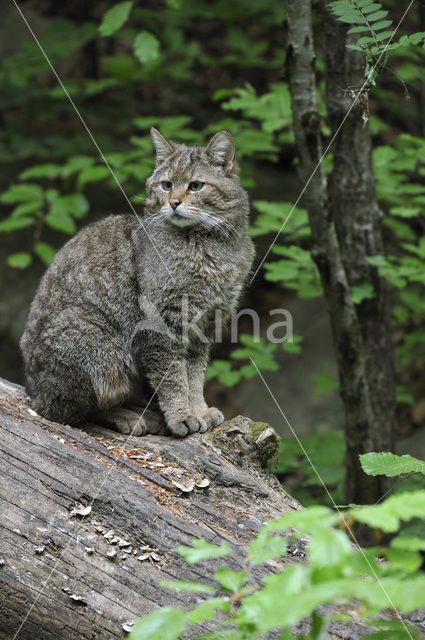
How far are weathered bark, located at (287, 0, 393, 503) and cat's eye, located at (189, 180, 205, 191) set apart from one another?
661 millimetres

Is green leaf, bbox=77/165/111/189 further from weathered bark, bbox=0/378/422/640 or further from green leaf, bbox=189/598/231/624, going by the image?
green leaf, bbox=189/598/231/624

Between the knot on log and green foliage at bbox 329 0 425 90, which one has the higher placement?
green foliage at bbox 329 0 425 90

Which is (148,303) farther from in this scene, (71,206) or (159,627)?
(159,627)

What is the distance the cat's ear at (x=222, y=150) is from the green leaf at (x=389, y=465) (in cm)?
235

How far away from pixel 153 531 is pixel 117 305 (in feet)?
4.87

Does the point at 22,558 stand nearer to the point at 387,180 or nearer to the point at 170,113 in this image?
the point at 387,180

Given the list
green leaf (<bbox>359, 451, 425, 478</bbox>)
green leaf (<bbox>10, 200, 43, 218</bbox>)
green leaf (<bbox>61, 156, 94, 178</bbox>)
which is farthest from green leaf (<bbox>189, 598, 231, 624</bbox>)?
green leaf (<bbox>61, 156, 94, 178</bbox>)

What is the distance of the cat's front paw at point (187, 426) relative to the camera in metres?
3.67

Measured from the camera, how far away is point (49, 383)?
365cm

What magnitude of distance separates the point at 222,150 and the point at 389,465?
247 cm

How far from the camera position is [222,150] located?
4.19 m

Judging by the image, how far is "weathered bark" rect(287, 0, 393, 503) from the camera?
159 inches

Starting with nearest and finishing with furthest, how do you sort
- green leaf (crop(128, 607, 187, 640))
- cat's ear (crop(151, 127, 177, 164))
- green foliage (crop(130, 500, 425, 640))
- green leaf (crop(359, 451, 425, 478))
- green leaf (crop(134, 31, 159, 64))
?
green foliage (crop(130, 500, 425, 640)), green leaf (crop(128, 607, 187, 640)), green leaf (crop(359, 451, 425, 478)), cat's ear (crop(151, 127, 177, 164)), green leaf (crop(134, 31, 159, 64))

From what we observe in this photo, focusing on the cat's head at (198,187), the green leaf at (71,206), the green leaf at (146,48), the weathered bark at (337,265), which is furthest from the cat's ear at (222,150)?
the green leaf at (71,206)
